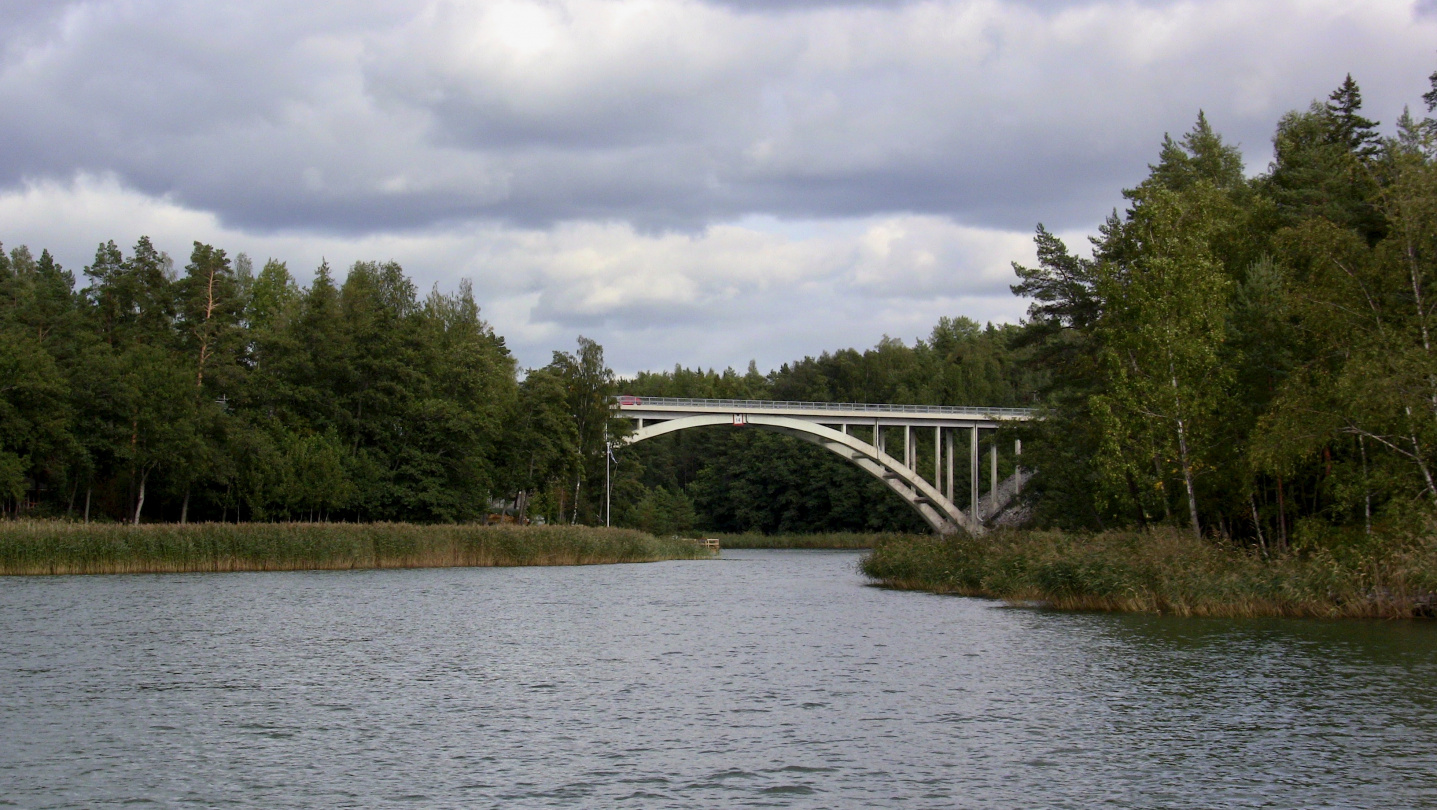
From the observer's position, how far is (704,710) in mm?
14250

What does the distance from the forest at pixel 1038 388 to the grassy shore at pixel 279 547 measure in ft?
39.2

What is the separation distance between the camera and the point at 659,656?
19.2 meters

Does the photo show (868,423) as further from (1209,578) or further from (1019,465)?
(1209,578)

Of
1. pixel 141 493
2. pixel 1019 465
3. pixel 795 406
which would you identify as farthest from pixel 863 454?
pixel 141 493

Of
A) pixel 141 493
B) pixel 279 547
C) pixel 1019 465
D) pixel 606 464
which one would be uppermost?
pixel 606 464

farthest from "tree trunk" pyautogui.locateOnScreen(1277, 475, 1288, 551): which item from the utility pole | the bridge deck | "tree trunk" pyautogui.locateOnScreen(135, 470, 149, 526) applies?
"tree trunk" pyautogui.locateOnScreen(135, 470, 149, 526)

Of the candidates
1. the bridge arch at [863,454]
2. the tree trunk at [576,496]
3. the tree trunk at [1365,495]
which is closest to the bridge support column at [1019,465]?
the bridge arch at [863,454]

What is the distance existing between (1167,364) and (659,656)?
1797 centimetres

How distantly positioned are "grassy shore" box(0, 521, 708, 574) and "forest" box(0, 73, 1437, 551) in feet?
39.2

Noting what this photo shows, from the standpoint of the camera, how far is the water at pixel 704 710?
10445 mm

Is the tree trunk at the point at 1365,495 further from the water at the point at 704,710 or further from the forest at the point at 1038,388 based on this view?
the water at the point at 704,710

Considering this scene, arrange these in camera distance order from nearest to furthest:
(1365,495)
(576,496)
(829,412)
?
(1365,495)
(576,496)
(829,412)

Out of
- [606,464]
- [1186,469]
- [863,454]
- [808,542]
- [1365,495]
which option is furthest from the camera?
[808,542]

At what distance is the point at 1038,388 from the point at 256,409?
3812 cm
